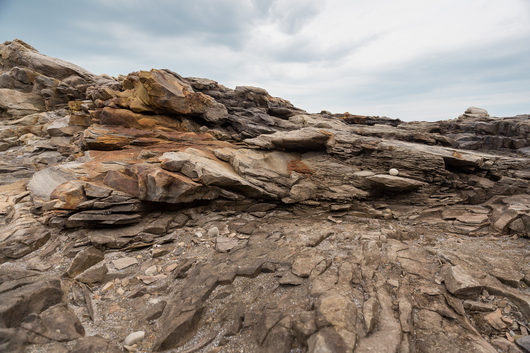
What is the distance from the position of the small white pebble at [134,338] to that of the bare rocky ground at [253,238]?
44mm

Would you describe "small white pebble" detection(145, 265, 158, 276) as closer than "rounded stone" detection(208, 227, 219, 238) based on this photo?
Yes

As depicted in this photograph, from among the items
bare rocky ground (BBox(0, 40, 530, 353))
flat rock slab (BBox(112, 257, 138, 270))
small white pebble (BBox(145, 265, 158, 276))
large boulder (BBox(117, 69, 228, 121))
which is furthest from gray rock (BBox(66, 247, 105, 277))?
large boulder (BBox(117, 69, 228, 121))

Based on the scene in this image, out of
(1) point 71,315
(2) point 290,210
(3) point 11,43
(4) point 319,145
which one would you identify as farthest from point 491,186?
(3) point 11,43

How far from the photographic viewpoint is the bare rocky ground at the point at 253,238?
6207 millimetres

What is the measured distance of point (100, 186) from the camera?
10359 mm

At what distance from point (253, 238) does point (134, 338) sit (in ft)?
19.1

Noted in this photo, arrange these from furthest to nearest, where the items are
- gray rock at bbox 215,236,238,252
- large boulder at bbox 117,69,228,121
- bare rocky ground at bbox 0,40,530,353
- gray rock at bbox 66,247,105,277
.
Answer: large boulder at bbox 117,69,228,121 < gray rock at bbox 215,236,238,252 < gray rock at bbox 66,247,105,277 < bare rocky ground at bbox 0,40,530,353

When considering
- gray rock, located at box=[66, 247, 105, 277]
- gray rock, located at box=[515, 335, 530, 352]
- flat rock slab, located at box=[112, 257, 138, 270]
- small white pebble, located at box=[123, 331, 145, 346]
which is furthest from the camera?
flat rock slab, located at box=[112, 257, 138, 270]

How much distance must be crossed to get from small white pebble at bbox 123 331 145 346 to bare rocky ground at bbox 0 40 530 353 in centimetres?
4

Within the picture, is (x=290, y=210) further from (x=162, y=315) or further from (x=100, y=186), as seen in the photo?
(x=100, y=186)

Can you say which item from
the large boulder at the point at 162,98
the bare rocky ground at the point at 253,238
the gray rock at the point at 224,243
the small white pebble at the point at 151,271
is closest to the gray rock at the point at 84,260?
the bare rocky ground at the point at 253,238

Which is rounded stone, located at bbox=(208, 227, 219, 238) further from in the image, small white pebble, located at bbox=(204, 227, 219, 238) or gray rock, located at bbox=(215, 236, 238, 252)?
gray rock, located at bbox=(215, 236, 238, 252)

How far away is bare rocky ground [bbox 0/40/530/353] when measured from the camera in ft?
20.4

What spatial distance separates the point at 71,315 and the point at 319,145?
13960mm
